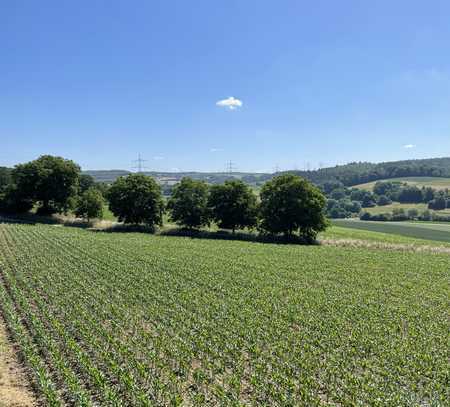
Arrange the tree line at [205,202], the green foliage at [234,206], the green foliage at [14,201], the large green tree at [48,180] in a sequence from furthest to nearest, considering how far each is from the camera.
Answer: the green foliage at [14,201] < the large green tree at [48,180] < the green foliage at [234,206] < the tree line at [205,202]

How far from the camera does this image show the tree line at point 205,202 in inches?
2544

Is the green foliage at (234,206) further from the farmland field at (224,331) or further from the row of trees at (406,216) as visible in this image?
the row of trees at (406,216)

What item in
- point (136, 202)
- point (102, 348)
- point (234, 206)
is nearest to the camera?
point (102, 348)

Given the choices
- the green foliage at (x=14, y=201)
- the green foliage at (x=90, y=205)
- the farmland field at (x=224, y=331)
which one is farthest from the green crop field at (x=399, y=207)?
the green foliage at (x=14, y=201)

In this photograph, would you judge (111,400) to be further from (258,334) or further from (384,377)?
(384,377)

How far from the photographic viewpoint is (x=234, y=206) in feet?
219

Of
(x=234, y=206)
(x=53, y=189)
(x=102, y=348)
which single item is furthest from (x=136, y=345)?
(x=53, y=189)

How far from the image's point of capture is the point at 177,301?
985 inches

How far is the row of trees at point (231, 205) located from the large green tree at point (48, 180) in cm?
1463

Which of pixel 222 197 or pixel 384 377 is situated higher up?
pixel 222 197

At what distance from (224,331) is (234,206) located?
47.7 meters

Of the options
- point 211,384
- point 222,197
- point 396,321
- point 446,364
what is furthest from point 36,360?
point 222,197

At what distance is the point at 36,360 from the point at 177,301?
10.9 m

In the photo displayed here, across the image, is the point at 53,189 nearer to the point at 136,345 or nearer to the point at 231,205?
the point at 231,205
